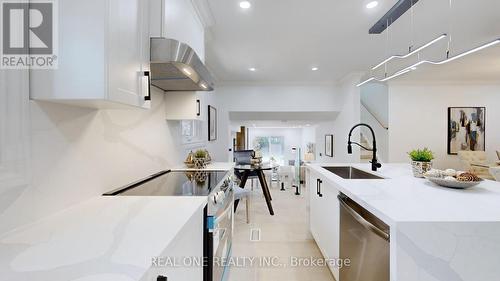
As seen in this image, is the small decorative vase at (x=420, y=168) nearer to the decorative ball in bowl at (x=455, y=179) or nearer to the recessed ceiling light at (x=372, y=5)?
the decorative ball in bowl at (x=455, y=179)

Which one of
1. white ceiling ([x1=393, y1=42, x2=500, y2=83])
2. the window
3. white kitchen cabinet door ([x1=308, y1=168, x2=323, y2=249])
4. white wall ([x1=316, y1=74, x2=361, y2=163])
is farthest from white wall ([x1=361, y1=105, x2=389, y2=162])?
the window

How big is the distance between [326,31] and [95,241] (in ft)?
9.30

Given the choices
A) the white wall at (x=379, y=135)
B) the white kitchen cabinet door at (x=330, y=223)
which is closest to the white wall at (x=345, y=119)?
the white wall at (x=379, y=135)

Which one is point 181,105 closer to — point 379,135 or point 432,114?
point 379,135

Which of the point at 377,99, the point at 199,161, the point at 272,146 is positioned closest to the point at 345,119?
the point at 377,99

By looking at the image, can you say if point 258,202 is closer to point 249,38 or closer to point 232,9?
point 249,38

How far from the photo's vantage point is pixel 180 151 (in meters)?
2.67

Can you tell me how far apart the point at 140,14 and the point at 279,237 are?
2639 mm

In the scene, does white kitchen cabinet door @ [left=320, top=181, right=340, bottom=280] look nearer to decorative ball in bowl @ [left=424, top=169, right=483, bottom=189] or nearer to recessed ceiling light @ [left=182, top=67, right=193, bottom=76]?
decorative ball in bowl @ [left=424, top=169, right=483, bottom=189]

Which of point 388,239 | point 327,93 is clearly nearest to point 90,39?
point 388,239

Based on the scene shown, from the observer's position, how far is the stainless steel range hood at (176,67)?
1372 mm

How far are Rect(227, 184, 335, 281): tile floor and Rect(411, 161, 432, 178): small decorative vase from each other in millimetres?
1139

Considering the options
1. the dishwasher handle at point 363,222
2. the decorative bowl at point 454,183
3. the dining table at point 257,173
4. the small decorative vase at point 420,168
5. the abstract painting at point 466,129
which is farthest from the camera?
the abstract painting at point 466,129

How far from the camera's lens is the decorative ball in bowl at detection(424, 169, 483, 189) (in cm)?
144
